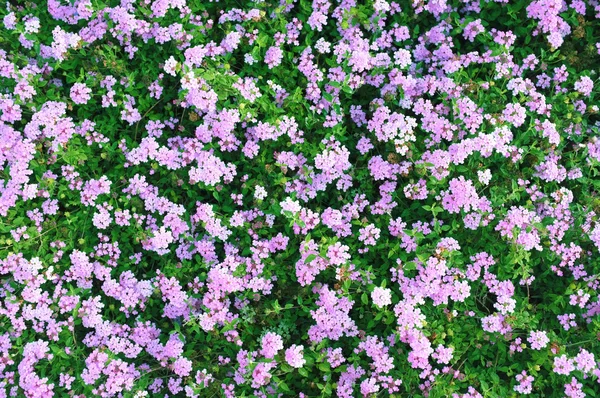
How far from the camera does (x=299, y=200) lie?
14.8 ft

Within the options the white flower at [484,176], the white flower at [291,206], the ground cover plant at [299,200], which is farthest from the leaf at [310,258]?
the white flower at [484,176]

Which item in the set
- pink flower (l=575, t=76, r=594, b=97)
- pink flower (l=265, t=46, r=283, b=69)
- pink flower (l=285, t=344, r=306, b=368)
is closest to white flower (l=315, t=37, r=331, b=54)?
pink flower (l=265, t=46, r=283, b=69)

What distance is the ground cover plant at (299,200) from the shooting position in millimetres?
4129

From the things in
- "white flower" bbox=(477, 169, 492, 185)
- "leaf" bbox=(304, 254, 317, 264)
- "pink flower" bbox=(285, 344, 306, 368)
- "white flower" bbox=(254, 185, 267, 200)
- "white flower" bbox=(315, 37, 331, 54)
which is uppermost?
"white flower" bbox=(315, 37, 331, 54)

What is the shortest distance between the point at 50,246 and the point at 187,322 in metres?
1.37

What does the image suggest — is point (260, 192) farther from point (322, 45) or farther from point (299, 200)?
point (322, 45)

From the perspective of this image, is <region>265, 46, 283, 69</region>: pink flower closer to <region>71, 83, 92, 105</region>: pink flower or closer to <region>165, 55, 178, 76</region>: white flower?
<region>165, 55, 178, 76</region>: white flower

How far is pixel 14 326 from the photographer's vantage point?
14.1 ft

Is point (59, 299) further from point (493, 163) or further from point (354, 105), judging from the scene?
point (493, 163)

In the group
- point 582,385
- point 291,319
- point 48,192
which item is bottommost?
point 582,385

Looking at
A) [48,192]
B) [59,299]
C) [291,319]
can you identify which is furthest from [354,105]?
[59,299]

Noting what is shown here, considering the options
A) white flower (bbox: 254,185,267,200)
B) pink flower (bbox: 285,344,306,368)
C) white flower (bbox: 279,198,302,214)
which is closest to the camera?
pink flower (bbox: 285,344,306,368)

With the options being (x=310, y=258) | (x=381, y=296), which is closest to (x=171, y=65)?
(x=310, y=258)

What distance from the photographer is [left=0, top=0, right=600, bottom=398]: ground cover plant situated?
13.5 feet
